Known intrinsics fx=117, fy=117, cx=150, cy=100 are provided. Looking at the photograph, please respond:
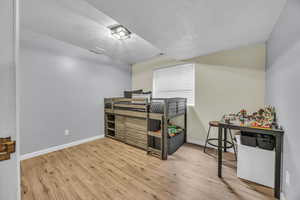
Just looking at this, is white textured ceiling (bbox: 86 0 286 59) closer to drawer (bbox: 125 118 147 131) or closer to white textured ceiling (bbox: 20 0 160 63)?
white textured ceiling (bbox: 20 0 160 63)

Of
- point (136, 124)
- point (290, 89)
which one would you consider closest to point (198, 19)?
point (290, 89)

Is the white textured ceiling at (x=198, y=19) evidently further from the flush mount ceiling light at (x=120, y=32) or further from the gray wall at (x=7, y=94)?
the gray wall at (x=7, y=94)

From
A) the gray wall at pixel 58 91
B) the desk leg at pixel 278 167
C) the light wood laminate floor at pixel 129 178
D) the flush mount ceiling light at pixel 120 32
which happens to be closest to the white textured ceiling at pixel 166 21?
the flush mount ceiling light at pixel 120 32

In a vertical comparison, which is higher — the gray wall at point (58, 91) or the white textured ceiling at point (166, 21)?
the white textured ceiling at point (166, 21)

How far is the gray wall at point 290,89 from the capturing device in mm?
1021

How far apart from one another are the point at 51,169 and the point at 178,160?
2121 millimetres

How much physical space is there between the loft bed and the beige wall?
A: 35 cm

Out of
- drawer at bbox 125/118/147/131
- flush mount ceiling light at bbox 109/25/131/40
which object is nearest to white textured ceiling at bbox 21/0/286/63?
flush mount ceiling light at bbox 109/25/131/40

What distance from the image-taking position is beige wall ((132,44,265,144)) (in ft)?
7.06

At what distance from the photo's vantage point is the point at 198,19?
57.1 inches

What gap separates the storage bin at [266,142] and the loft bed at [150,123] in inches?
50.7

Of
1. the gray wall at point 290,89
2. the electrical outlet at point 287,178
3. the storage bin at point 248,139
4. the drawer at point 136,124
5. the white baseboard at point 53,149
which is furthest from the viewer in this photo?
the drawer at point 136,124

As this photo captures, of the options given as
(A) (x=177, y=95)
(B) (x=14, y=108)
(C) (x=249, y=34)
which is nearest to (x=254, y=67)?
(C) (x=249, y=34)

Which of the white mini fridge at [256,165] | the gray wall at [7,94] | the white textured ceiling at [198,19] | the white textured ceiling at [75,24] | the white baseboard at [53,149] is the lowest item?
the white baseboard at [53,149]
